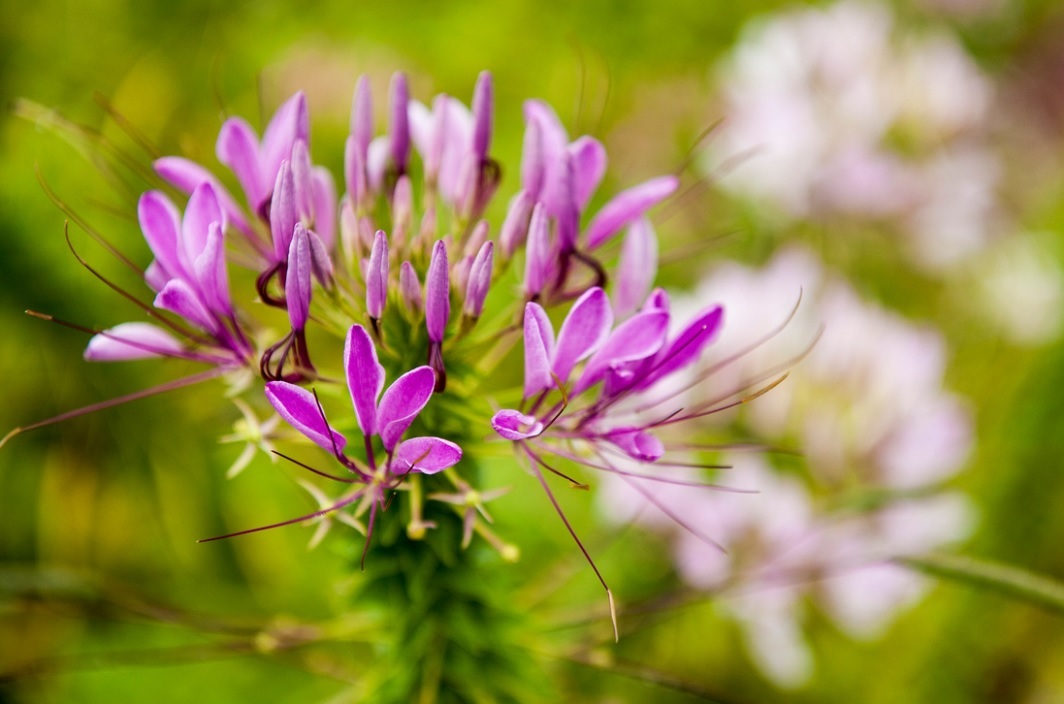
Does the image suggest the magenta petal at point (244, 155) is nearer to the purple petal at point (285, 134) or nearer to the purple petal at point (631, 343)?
the purple petal at point (285, 134)

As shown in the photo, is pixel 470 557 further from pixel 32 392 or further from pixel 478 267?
pixel 32 392

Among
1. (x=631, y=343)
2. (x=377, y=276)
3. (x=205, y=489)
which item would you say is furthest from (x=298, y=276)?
(x=205, y=489)

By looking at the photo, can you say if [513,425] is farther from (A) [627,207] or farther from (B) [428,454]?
(A) [627,207]

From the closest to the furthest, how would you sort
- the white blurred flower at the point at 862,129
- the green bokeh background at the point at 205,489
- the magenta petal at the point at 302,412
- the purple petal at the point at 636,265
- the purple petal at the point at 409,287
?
1. the magenta petal at the point at 302,412
2. the purple petal at the point at 409,287
3. the purple petal at the point at 636,265
4. the green bokeh background at the point at 205,489
5. the white blurred flower at the point at 862,129

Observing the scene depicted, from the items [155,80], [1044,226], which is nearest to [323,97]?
[155,80]

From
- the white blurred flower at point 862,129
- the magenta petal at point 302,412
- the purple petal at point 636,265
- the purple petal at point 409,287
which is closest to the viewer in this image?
Result: the magenta petal at point 302,412

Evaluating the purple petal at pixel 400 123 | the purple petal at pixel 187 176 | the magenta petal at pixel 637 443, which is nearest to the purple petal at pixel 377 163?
the purple petal at pixel 400 123
